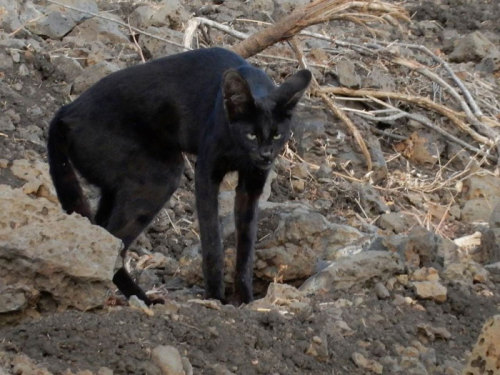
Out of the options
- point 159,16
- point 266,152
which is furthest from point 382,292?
point 159,16

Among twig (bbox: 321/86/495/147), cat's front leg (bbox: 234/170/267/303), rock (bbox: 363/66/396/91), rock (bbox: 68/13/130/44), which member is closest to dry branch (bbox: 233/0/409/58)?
twig (bbox: 321/86/495/147)

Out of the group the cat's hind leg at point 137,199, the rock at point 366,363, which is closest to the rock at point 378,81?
the cat's hind leg at point 137,199

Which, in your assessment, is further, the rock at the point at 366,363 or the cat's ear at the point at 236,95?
the cat's ear at the point at 236,95

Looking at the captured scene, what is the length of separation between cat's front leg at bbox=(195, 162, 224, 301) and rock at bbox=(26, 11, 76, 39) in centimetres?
450

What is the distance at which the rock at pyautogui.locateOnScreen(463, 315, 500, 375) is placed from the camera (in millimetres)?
4281

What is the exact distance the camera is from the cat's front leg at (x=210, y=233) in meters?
6.87

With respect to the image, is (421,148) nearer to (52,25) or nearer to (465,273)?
(52,25)

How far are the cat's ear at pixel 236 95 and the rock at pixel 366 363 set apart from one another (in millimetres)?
1806

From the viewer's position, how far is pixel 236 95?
6469mm

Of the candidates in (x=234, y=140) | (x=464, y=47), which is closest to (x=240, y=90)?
(x=234, y=140)

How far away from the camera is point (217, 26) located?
10602 mm

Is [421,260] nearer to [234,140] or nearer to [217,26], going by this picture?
[234,140]

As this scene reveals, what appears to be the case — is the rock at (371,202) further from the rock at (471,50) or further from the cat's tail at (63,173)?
the rock at (471,50)

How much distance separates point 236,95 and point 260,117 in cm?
20
